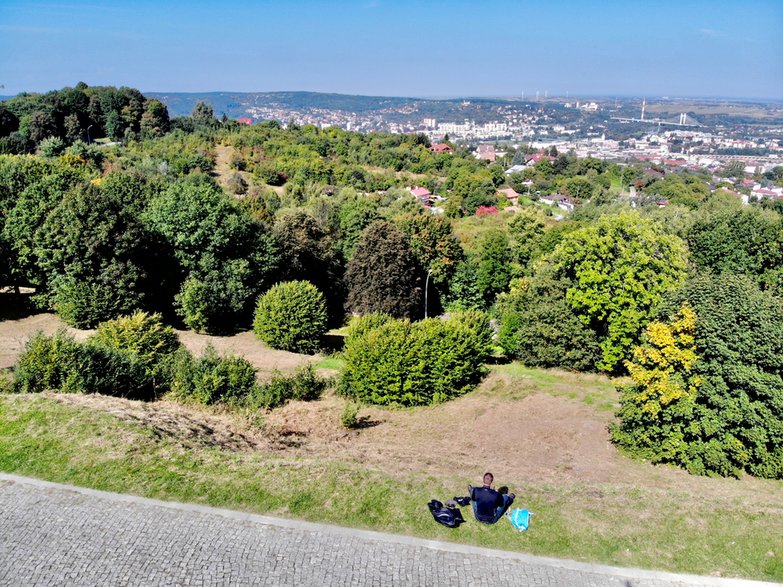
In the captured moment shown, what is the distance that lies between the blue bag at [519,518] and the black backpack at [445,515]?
3.21 feet

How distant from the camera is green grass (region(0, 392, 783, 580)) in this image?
11.0 m

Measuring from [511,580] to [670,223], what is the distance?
35.8 m

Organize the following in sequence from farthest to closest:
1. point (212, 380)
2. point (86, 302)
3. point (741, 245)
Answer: point (741, 245), point (86, 302), point (212, 380)

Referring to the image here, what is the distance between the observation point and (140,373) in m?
20.0

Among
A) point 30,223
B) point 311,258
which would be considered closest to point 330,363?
point 311,258

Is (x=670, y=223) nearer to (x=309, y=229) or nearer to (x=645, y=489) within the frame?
(x=309, y=229)

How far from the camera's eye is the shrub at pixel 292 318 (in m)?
28.1

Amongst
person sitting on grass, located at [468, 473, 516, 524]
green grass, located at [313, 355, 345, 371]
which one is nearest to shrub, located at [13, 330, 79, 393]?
green grass, located at [313, 355, 345, 371]

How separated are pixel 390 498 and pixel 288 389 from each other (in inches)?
363

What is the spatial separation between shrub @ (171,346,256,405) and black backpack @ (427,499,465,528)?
31.9 ft

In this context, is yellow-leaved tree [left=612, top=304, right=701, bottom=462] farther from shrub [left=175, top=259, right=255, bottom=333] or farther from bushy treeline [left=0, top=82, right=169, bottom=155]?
bushy treeline [left=0, top=82, right=169, bottom=155]

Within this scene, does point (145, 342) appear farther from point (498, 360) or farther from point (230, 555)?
point (498, 360)

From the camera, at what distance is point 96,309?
27.0 meters

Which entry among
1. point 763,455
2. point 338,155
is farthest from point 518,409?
point 338,155
